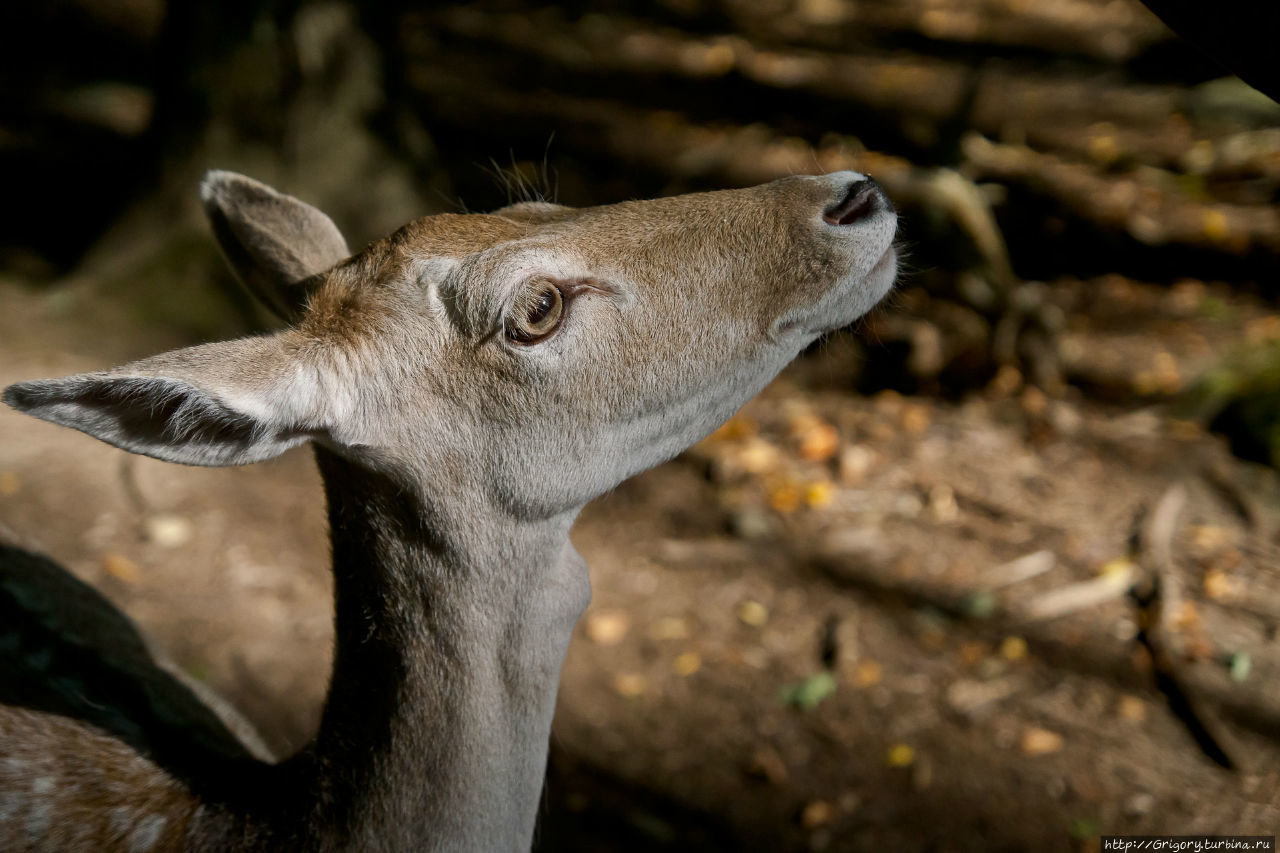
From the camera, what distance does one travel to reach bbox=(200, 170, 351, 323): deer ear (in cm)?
262

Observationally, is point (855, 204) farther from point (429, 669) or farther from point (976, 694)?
point (976, 694)

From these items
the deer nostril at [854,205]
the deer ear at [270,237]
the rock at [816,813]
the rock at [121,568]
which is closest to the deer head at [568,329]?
the deer nostril at [854,205]

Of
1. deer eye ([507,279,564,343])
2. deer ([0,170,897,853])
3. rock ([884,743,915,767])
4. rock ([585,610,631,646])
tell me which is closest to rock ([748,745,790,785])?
rock ([884,743,915,767])

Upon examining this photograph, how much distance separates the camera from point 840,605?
4617 millimetres

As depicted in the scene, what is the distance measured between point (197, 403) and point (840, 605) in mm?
3346

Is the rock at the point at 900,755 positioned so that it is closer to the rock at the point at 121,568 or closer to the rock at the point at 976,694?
the rock at the point at 976,694

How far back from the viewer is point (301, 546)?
191 inches

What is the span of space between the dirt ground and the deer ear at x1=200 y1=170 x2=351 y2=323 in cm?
209

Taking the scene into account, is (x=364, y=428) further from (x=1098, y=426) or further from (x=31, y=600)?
(x=1098, y=426)

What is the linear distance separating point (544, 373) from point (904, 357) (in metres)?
4.15

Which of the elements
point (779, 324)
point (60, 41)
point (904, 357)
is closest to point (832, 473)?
point (904, 357)

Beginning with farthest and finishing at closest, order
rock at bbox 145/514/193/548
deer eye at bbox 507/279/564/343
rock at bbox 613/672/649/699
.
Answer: rock at bbox 145/514/193/548
rock at bbox 613/672/649/699
deer eye at bbox 507/279/564/343

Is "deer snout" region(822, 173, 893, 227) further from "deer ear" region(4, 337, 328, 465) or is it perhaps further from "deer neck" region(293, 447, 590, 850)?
"deer ear" region(4, 337, 328, 465)

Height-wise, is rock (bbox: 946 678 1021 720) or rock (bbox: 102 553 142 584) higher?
rock (bbox: 102 553 142 584)
